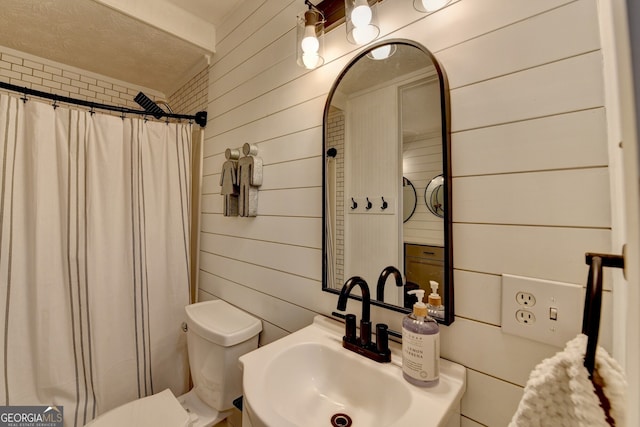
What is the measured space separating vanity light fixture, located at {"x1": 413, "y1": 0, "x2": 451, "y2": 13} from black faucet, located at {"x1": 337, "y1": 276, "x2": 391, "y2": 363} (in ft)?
2.77

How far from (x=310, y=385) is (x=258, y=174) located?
928 millimetres

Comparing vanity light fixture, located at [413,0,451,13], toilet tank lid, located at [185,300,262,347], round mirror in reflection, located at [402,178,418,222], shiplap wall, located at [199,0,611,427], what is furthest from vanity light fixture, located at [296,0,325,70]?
toilet tank lid, located at [185,300,262,347]

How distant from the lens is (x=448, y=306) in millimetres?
706

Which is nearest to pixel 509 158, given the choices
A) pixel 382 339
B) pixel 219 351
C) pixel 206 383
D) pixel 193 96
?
pixel 382 339

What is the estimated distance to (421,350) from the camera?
653 mm

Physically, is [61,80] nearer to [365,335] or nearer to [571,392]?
[365,335]

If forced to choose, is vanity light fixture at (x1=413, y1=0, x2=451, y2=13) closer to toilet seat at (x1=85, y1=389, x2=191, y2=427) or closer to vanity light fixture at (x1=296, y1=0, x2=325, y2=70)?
vanity light fixture at (x1=296, y1=0, x2=325, y2=70)

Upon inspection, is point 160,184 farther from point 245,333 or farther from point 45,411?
point 45,411

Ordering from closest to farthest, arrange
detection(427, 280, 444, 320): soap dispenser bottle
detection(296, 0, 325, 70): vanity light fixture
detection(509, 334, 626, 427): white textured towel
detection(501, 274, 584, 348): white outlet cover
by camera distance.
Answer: detection(509, 334, 626, 427): white textured towel < detection(501, 274, 584, 348): white outlet cover < detection(427, 280, 444, 320): soap dispenser bottle < detection(296, 0, 325, 70): vanity light fixture

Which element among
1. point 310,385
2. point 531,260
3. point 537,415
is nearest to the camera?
point 537,415

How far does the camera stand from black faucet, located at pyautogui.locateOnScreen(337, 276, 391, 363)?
762 mm

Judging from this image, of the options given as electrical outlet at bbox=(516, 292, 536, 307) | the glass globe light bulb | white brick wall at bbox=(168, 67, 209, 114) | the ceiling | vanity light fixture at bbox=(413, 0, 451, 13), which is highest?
the ceiling

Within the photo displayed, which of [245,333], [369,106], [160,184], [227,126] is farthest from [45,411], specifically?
[369,106]

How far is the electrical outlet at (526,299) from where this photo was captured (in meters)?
0.60
